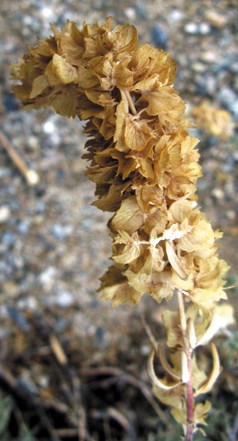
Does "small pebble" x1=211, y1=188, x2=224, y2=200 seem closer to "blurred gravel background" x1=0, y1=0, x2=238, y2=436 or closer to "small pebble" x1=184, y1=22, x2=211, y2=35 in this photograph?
"blurred gravel background" x1=0, y1=0, x2=238, y2=436

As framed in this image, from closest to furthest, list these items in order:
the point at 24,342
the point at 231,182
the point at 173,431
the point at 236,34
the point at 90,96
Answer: the point at 90,96 < the point at 173,431 < the point at 24,342 < the point at 231,182 < the point at 236,34

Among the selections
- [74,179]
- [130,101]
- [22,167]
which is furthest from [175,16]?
[130,101]

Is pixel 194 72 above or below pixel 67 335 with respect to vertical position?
above

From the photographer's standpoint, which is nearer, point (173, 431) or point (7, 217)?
point (173, 431)

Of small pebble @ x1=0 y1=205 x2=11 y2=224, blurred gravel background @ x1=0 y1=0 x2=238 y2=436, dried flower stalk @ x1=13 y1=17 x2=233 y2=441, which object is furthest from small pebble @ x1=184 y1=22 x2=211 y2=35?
dried flower stalk @ x1=13 y1=17 x2=233 y2=441

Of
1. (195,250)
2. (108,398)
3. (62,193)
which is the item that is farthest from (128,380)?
(195,250)

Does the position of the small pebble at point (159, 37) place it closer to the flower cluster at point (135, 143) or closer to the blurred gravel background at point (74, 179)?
the blurred gravel background at point (74, 179)

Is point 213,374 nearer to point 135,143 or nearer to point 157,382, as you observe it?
point 157,382

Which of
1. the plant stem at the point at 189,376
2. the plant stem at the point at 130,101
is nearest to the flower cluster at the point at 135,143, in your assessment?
the plant stem at the point at 130,101

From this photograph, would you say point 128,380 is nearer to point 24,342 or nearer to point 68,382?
point 68,382
